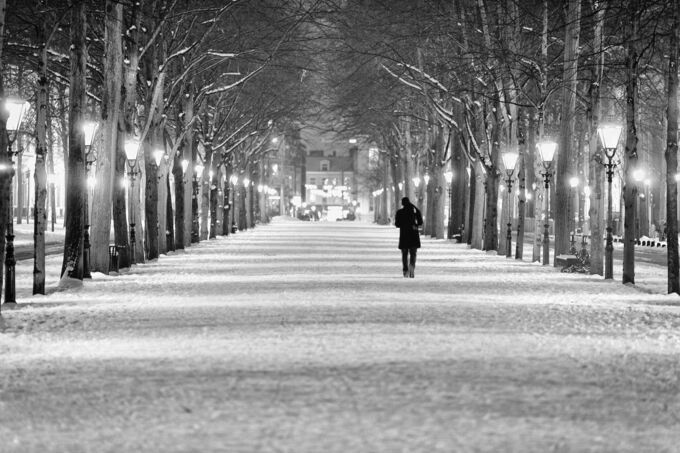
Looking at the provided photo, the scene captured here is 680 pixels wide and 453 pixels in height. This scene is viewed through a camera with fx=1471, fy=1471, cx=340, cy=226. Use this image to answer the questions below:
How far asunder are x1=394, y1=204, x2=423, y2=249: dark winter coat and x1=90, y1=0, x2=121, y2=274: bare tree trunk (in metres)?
6.58

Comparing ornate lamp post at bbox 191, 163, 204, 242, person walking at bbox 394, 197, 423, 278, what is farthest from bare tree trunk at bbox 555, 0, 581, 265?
ornate lamp post at bbox 191, 163, 204, 242

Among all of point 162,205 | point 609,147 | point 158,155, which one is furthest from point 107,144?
point 162,205

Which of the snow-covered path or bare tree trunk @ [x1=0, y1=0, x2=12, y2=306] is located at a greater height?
bare tree trunk @ [x1=0, y1=0, x2=12, y2=306]

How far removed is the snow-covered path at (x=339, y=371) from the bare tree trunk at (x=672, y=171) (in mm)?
867

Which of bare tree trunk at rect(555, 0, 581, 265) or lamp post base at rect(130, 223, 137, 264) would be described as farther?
lamp post base at rect(130, 223, 137, 264)

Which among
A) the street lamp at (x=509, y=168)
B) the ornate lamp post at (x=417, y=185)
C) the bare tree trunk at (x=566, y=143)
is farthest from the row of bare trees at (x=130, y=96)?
the ornate lamp post at (x=417, y=185)

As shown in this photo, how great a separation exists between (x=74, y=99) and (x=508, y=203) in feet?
67.0

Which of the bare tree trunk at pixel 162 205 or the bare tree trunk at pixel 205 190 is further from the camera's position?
the bare tree trunk at pixel 205 190

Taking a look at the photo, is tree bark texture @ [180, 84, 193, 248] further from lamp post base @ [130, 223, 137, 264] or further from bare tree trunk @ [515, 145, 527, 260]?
bare tree trunk @ [515, 145, 527, 260]

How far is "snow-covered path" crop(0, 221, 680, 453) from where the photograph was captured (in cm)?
1007

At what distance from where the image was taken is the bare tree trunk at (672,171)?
27.2 metres

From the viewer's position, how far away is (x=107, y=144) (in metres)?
33.2

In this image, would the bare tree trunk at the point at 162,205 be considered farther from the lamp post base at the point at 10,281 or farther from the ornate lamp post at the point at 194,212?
the lamp post base at the point at 10,281

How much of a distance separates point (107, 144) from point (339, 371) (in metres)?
20.4
